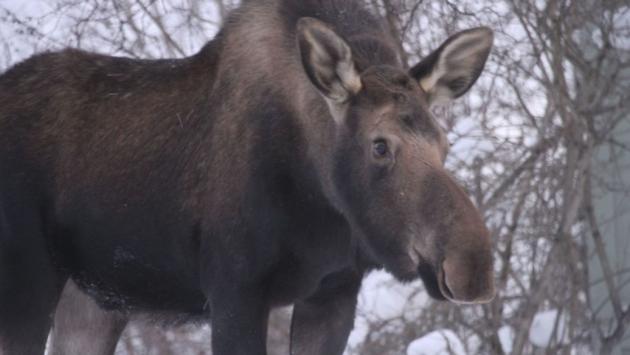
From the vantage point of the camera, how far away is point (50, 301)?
245 inches

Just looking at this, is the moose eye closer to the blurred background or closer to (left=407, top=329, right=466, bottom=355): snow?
the blurred background

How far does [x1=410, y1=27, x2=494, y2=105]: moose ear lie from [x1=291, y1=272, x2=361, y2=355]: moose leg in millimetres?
1024

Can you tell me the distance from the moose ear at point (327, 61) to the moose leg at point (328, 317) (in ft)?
3.34

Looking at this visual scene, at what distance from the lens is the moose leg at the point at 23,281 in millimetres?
6141

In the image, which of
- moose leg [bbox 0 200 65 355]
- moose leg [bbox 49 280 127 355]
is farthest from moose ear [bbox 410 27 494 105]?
moose leg [bbox 49 280 127 355]

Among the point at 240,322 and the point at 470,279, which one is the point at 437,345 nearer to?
the point at 240,322

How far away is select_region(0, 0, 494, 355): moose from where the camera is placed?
525cm

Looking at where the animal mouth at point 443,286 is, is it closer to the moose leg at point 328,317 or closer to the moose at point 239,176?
the moose at point 239,176

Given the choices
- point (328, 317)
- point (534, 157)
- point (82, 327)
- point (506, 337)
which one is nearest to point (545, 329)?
point (506, 337)

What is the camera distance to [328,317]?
600 cm

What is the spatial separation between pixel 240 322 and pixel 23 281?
121 cm

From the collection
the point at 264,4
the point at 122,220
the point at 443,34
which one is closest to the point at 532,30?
the point at 443,34

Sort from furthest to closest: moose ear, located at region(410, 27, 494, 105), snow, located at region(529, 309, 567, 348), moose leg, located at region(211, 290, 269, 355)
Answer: snow, located at region(529, 309, 567, 348)
moose leg, located at region(211, 290, 269, 355)
moose ear, located at region(410, 27, 494, 105)

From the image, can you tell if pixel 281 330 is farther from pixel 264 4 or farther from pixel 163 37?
pixel 264 4
